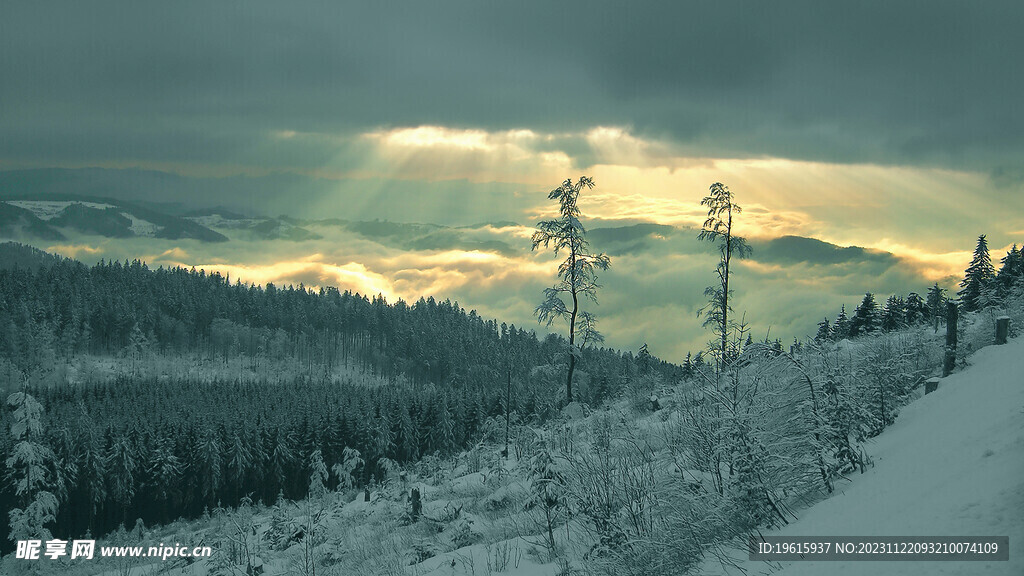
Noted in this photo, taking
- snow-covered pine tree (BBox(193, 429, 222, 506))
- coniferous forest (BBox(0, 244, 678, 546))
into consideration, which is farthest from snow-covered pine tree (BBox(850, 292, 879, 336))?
snow-covered pine tree (BBox(193, 429, 222, 506))

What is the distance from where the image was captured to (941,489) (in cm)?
608

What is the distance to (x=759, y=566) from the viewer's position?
6.31 meters

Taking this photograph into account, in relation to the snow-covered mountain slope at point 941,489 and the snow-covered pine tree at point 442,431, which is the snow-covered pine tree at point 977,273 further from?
the snow-covered pine tree at point 442,431

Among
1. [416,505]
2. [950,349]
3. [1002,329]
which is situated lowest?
[416,505]

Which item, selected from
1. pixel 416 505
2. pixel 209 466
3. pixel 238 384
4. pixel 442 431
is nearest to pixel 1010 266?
pixel 416 505

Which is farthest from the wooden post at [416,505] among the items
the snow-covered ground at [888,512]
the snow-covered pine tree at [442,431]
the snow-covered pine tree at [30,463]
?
the snow-covered pine tree at [442,431]

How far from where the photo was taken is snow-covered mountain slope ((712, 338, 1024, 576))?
5072mm

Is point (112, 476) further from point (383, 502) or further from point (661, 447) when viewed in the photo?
point (661, 447)

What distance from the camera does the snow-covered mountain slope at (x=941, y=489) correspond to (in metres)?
5.07

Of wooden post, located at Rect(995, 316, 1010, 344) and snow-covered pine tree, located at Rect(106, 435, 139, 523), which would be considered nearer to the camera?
wooden post, located at Rect(995, 316, 1010, 344)

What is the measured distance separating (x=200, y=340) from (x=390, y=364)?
54462 mm

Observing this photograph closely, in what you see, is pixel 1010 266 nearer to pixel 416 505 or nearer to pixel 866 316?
pixel 866 316

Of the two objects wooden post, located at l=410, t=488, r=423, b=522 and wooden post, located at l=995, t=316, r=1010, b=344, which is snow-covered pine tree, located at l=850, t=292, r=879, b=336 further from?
wooden post, located at l=410, t=488, r=423, b=522

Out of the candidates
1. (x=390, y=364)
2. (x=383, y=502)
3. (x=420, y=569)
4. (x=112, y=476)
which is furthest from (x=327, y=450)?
(x=390, y=364)
